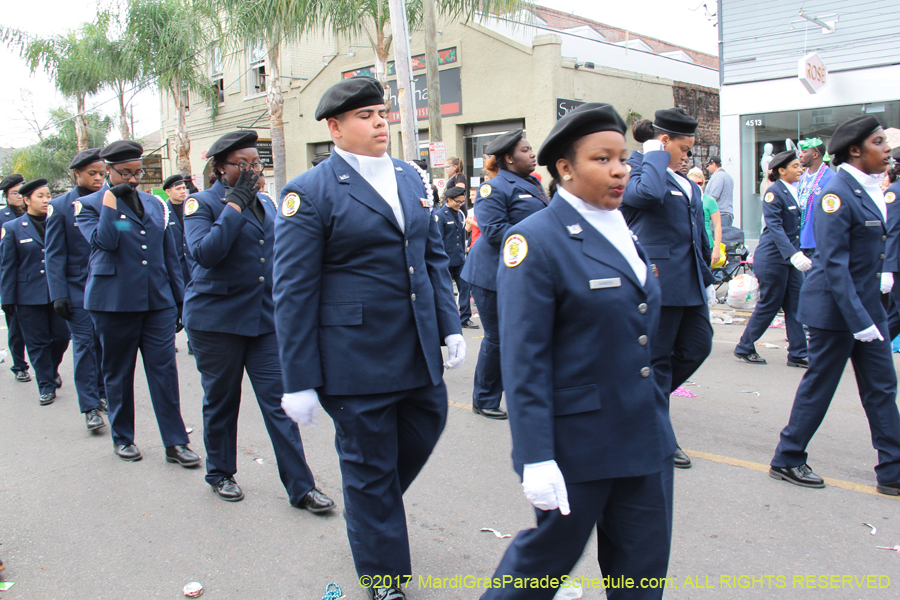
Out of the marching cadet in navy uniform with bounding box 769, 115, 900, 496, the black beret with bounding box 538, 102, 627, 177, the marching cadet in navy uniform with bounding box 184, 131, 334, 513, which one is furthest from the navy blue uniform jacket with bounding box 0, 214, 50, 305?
the marching cadet in navy uniform with bounding box 769, 115, 900, 496

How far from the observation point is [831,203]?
12.8ft

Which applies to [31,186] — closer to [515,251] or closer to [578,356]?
[515,251]

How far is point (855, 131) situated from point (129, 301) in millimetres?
4629

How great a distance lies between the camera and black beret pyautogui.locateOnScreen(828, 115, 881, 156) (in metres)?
3.96

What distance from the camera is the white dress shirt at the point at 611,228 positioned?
2.27 metres

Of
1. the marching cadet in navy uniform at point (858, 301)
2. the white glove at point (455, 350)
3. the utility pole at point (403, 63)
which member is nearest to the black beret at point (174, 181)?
the utility pole at point (403, 63)

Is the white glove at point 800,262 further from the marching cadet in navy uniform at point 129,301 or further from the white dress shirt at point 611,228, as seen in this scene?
the marching cadet in navy uniform at point 129,301

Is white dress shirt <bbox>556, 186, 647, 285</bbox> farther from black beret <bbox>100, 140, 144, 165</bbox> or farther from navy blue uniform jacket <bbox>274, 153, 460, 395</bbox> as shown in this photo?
black beret <bbox>100, 140, 144, 165</bbox>

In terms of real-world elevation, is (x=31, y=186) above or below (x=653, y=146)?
above

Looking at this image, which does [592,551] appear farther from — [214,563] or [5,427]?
[5,427]

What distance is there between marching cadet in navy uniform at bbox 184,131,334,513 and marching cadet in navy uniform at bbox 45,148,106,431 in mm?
2156

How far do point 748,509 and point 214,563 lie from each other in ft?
9.15

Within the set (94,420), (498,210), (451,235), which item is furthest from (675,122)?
(451,235)

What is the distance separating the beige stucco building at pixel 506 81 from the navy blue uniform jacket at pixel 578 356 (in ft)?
40.6
